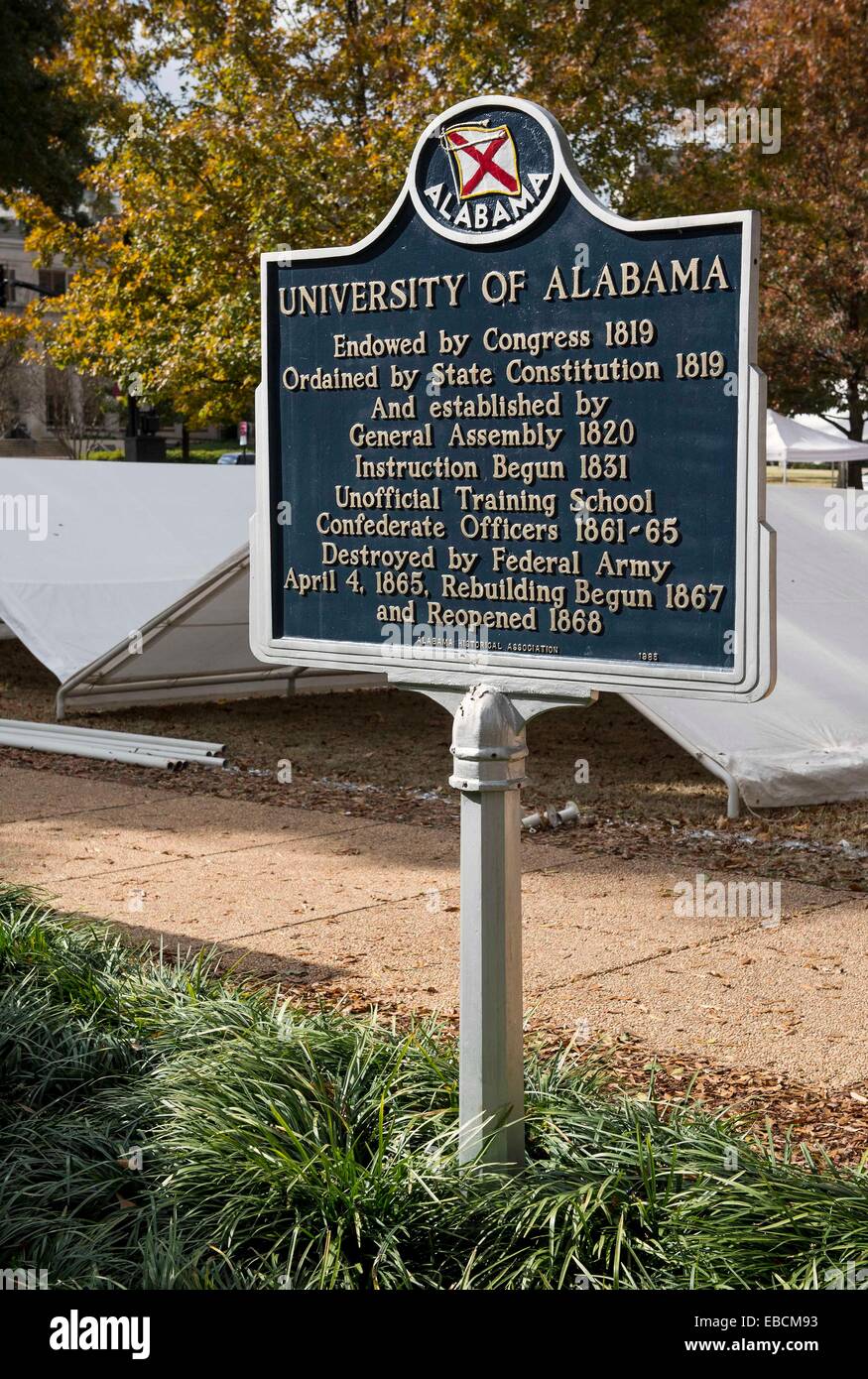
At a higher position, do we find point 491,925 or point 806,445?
point 806,445

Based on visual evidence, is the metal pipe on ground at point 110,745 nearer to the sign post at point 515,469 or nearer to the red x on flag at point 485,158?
the sign post at point 515,469

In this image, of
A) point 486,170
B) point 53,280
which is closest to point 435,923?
point 486,170

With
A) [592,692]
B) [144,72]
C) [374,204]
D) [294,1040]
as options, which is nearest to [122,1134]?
[294,1040]

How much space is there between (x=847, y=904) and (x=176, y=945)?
3.26 metres

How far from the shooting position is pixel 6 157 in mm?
22781

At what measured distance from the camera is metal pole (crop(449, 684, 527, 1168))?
4.11m

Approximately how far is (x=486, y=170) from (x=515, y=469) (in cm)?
83

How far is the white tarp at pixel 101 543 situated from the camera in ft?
42.7

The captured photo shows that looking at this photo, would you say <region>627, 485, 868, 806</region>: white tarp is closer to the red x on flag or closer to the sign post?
the sign post

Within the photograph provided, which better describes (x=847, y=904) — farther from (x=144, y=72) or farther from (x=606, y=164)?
(x=144, y=72)

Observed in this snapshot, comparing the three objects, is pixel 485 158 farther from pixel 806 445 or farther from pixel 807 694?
pixel 806 445

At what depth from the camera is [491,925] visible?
4.15 metres

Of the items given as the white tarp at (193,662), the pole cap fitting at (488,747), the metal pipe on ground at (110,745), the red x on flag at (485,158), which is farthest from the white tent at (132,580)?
the pole cap fitting at (488,747)

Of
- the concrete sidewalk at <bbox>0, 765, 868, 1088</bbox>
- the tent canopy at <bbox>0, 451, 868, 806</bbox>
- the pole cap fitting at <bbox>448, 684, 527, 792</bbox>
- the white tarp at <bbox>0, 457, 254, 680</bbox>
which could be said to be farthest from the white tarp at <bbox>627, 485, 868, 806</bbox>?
the pole cap fitting at <bbox>448, 684, 527, 792</bbox>
